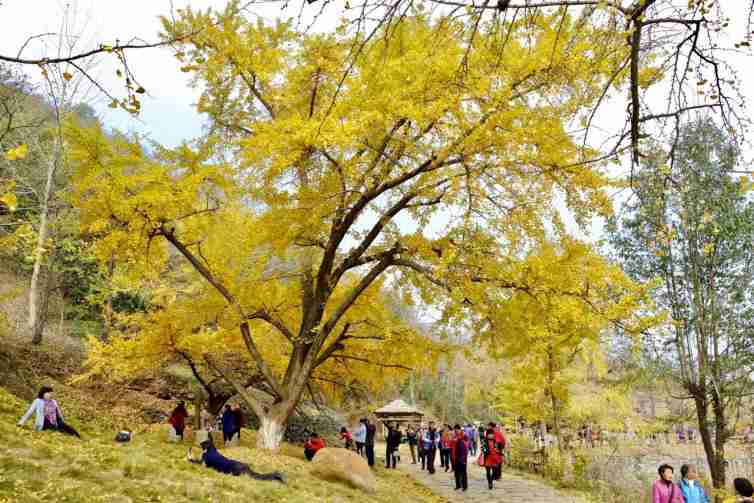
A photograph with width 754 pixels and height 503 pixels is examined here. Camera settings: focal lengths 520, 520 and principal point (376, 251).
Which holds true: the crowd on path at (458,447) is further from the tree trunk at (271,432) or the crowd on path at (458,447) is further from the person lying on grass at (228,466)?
the person lying on grass at (228,466)

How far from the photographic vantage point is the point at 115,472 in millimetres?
6449

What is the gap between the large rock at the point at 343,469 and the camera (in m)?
9.71

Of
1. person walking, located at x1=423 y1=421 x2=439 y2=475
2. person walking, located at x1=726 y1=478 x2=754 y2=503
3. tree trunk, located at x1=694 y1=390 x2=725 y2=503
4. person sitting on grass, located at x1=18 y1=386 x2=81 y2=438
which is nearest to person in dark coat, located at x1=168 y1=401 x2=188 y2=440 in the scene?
person sitting on grass, located at x1=18 y1=386 x2=81 y2=438

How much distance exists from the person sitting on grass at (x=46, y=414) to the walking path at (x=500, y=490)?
7.77m

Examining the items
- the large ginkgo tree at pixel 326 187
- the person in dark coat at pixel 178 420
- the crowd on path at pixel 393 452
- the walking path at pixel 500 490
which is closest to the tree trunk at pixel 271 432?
the large ginkgo tree at pixel 326 187

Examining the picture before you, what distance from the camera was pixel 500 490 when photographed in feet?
39.5

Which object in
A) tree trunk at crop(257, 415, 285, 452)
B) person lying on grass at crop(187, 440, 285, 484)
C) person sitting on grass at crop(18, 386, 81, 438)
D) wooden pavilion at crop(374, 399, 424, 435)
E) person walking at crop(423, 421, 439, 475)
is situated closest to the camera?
person lying on grass at crop(187, 440, 285, 484)

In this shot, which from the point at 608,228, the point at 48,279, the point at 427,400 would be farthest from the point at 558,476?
the point at 427,400

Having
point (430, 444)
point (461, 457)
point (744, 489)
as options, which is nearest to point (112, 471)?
point (744, 489)

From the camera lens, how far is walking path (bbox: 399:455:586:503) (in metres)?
10.8

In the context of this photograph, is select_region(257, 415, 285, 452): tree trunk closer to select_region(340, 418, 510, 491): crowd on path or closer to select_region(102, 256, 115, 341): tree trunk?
select_region(340, 418, 510, 491): crowd on path

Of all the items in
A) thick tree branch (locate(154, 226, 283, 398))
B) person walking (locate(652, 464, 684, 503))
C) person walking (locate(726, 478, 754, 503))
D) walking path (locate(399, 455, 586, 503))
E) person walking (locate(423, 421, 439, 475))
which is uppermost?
thick tree branch (locate(154, 226, 283, 398))

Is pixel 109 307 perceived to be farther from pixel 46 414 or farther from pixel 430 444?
pixel 430 444

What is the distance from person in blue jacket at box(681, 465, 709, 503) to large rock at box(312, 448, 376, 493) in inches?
211
